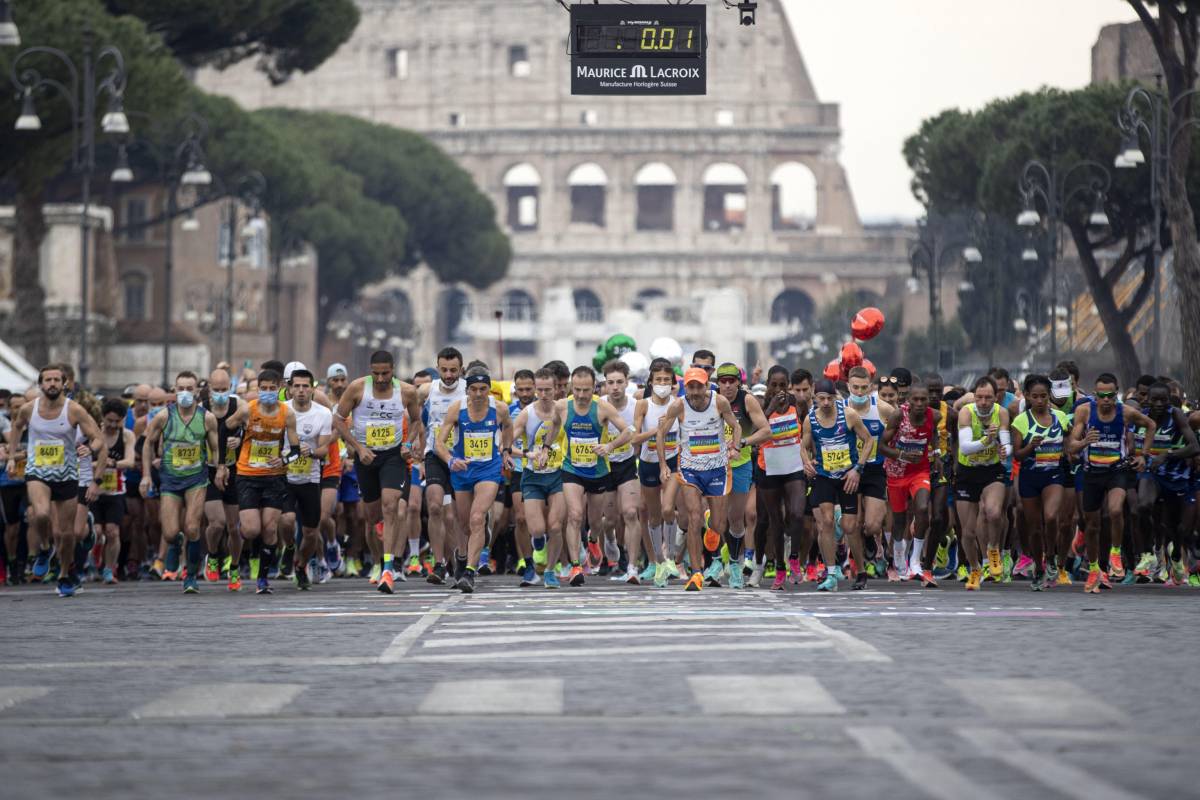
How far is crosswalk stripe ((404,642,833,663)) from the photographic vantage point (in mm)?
12336

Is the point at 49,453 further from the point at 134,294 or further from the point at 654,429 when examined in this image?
the point at 134,294

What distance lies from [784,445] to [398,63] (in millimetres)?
123235

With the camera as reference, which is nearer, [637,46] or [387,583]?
[387,583]

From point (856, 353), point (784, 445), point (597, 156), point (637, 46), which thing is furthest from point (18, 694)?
point (597, 156)

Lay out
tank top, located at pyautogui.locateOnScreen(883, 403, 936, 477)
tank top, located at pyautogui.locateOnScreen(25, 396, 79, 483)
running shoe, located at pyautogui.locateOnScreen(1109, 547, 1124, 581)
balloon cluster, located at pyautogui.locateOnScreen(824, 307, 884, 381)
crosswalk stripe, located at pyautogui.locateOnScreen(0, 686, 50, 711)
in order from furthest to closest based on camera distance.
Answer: balloon cluster, located at pyautogui.locateOnScreen(824, 307, 884, 381) < tank top, located at pyautogui.locateOnScreen(883, 403, 936, 477) < running shoe, located at pyautogui.locateOnScreen(1109, 547, 1124, 581) < tank top, located at pyautogui.locateOnScreen(25, 396, 79, 483) < crosswalk stripe, located at pyautogui.locateOnScreen(0, 686, 50, 711)

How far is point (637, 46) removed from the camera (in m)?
26.4

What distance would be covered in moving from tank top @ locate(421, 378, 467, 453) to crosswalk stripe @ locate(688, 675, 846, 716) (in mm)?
7547

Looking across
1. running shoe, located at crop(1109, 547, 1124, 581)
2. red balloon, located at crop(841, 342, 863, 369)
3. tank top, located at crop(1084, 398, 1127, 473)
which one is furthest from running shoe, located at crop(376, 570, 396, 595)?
running shoe, located at crop(1109, 547, 1124, 581)

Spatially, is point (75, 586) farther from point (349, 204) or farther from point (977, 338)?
point (349, 204)

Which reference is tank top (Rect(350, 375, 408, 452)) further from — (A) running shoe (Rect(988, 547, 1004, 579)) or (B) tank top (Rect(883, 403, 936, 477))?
(A) running shoe (Rect(988, 547, 1004, 579))

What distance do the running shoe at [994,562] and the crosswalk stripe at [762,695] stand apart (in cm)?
780

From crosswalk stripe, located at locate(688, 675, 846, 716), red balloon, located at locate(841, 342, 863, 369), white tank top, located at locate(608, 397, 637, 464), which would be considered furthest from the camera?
red balloon, located at locate(841, 342, 863, 369)

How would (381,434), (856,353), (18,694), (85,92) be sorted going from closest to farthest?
(18,694) → (381,434) → (856,353) → (85,92)

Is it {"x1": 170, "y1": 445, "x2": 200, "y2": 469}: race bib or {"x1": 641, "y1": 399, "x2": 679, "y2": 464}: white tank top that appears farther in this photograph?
{"x1": 641, "y1": 399, "x2": 679, "y2": 464}: white tank top
